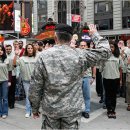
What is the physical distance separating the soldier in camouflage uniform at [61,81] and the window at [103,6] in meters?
31.0

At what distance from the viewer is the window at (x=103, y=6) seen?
112 feet

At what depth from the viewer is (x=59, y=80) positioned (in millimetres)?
3678

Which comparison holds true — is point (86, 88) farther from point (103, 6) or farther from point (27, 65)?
point (103, 6)

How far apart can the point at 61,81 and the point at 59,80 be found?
1.0 inches

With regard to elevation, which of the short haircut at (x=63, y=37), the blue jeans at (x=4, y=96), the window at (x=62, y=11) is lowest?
the blue jeans at (x=4, y=96)

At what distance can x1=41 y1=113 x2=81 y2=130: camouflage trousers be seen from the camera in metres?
3.72

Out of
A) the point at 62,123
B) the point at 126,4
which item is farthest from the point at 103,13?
the point at 62,123

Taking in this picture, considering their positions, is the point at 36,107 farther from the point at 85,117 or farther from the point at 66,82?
the point at 85,117

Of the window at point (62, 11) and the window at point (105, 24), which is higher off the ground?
the window at point (62, 11)

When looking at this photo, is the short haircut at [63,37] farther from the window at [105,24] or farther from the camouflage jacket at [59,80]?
the window at [105,24]

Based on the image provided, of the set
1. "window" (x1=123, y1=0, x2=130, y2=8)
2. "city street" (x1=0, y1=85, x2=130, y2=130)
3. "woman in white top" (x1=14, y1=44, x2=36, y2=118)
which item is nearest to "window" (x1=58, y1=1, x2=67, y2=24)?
"window" (x1=123, y1=0, x2=130, y2=8)

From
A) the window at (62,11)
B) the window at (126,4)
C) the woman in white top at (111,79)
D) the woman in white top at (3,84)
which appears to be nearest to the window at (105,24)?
the window at (126,4)

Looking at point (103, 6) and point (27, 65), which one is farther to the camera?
point (103, 6)

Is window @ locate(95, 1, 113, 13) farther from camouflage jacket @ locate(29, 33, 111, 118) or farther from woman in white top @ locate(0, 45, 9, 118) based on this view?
camouflage jacket @ locate(29, 33, 111, 118)
